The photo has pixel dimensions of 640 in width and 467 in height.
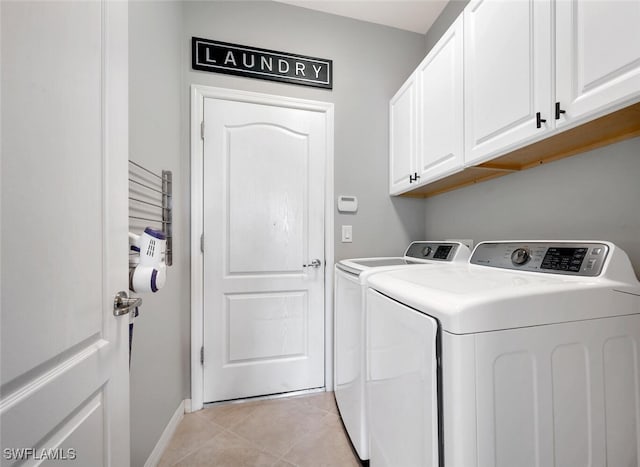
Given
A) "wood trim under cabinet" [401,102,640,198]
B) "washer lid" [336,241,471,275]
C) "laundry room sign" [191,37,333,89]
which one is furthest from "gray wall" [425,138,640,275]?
"laundry room sign" [191,37,333,89]

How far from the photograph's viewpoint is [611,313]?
0.78 meters

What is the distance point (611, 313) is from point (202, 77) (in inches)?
95.3

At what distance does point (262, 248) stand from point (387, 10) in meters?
2.09

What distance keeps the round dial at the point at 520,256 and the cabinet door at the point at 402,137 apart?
89 cm

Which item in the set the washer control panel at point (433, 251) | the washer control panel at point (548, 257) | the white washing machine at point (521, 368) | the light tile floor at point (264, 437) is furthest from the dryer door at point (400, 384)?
the washer control panel at point (433, 251)

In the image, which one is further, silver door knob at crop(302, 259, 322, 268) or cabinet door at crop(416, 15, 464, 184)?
silver door knob at crop(302, 259, 322, 268)

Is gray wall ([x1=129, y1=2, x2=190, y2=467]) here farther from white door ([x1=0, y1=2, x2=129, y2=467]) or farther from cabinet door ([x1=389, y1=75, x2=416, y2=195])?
cabinet door ([x1=389, y1=75, x2=416, y2=195])

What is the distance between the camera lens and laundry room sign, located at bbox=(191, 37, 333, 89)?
186 cm

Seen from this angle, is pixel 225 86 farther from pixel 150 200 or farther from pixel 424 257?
pixel 424 257

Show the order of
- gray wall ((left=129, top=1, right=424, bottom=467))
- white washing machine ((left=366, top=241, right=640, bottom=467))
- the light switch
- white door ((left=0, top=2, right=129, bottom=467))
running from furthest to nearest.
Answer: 1. the light switch
2. gray wall ((left=129, top=1, right=424, bottom=467))
3. white washing machine ((left=366, top=241, right=640, bottom=467))
4. white door ((left=0, top=2, right=129, bottom=467))

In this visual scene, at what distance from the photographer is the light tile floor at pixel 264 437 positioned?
1391 millimetres

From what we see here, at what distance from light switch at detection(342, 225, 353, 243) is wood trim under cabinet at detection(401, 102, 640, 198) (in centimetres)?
78

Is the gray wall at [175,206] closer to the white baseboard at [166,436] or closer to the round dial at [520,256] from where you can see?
the white baseboard at [166,436]

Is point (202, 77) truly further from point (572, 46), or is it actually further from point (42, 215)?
point (572, 46)
